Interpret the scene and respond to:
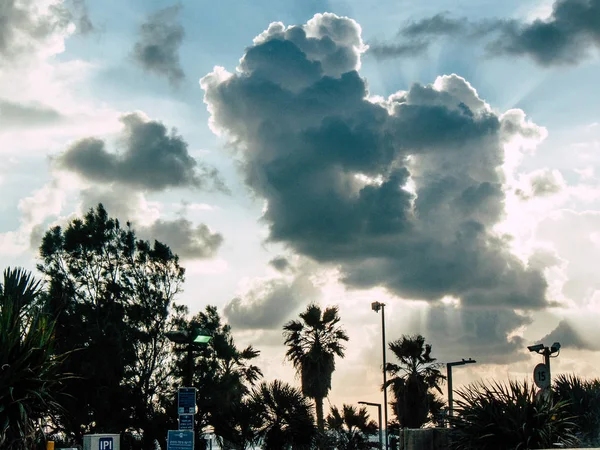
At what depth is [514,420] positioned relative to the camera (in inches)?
659

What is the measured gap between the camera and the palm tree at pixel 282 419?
38281mm

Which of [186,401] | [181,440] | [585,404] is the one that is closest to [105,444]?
[181,440]

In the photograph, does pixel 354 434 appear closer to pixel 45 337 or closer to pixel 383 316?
pixel 383 316

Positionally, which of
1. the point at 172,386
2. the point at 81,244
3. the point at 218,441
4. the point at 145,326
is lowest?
the point at 218,441

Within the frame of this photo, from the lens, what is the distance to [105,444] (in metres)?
14.6

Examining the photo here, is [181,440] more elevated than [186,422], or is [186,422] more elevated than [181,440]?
[186,422]

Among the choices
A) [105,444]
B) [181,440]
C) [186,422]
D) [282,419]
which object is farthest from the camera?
[282,419]

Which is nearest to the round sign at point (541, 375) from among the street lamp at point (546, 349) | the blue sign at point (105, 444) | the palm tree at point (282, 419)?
the street lamp at point (546, 349)

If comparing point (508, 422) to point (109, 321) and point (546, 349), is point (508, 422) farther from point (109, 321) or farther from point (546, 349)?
point (109, 321)

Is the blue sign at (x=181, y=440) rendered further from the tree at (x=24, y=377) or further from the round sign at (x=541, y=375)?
the round sign at (x=541, y=375)

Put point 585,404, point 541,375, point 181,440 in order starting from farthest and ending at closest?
point 585,404 < point 541,375 < point 181,440

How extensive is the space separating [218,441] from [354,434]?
28.1 feet

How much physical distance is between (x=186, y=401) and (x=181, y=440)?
1082 mm

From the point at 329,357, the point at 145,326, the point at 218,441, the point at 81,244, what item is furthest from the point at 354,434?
the point at 81,244
